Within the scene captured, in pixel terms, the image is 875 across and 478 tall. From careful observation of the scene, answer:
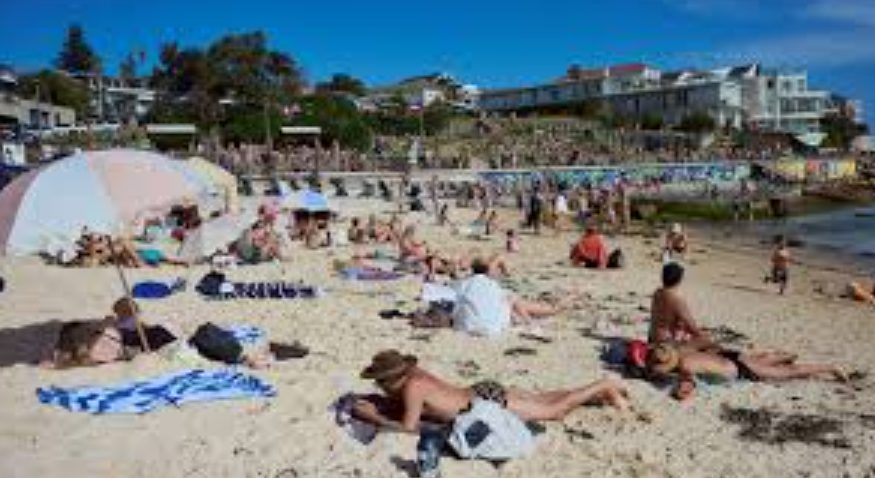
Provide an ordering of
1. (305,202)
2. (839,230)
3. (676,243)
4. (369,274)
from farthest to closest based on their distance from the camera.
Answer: (839,230), (305,202), (676,243), (369,274)

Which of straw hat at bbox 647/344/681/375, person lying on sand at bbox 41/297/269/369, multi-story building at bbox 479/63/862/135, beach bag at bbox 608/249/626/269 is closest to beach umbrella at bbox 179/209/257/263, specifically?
beach bag at bbox 608/249/626/269

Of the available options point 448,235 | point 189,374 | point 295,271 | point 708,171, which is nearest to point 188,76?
point 708,171

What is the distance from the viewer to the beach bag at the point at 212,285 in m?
13.0

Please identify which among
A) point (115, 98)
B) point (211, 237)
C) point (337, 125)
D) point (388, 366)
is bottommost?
point (388, 366)

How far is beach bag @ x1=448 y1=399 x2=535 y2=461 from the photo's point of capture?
21.3 feet

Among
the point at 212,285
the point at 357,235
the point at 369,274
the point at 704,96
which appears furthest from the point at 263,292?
the point at 704,96

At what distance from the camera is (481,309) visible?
10.4 meters

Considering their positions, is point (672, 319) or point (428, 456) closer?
point (428, 456)

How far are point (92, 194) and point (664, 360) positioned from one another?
649 centimetres

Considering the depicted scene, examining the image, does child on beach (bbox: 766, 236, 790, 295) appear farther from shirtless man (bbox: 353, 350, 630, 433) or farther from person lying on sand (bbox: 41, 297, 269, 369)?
person lying on sand (bbox: 41, 297, 269, 369)

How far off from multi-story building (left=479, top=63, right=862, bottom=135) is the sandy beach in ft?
289

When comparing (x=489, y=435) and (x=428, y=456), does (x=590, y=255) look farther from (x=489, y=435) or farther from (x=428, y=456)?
(x=428, y=456)

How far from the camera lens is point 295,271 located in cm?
1617

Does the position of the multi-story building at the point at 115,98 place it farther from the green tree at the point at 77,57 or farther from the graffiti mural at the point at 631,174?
the graffiti mural at the point at 631,174
